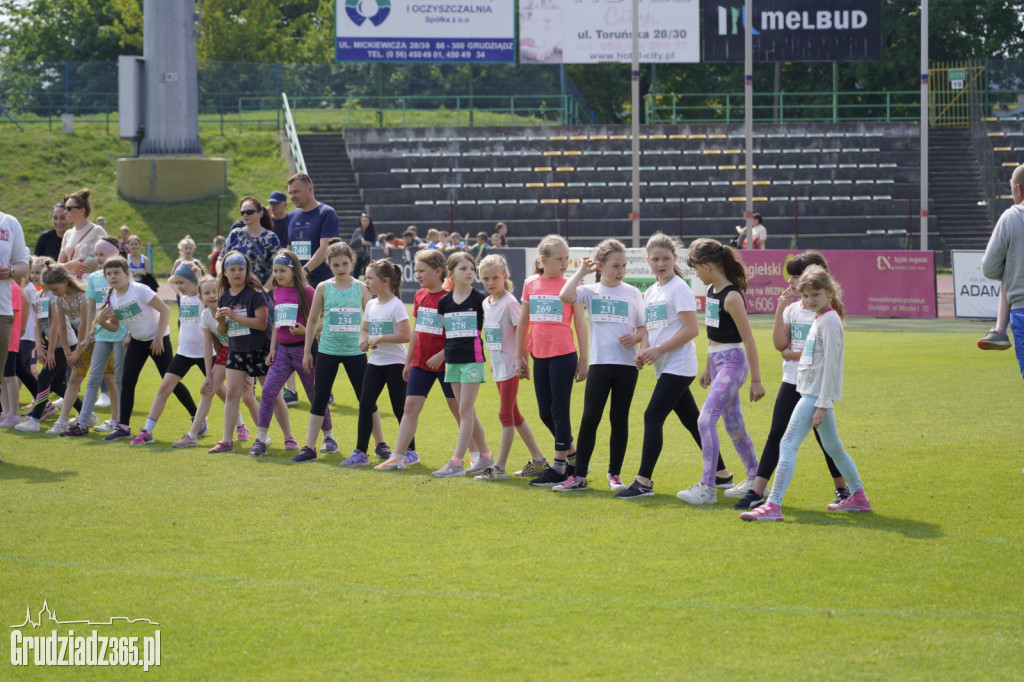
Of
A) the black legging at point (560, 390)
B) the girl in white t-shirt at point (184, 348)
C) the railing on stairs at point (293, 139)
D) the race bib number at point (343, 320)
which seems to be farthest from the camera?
the railing on stairs at point (293, 139)

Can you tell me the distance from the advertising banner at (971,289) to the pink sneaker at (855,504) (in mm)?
16677

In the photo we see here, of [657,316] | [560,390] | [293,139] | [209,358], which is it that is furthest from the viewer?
[293,139]

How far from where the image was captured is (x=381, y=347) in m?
10.1

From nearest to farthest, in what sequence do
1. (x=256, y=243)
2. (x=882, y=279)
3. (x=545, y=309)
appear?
1. (x=545, y=309)
2. (x=256, y=243)
3. (x=882, y=279)

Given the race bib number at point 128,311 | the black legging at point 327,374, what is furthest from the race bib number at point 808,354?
the race bib number at point 128,311

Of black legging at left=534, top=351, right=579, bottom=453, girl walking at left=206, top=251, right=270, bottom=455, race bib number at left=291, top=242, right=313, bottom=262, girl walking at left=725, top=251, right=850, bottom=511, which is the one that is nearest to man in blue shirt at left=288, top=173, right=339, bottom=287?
race bib number at left=291, top=242, right=313, bottom=262

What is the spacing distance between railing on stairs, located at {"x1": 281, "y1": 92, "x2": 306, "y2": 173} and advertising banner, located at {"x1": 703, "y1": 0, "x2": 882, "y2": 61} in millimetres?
15845

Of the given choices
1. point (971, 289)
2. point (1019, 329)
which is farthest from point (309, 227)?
point (971, 289)

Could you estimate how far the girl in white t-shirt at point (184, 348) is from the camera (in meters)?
11.1

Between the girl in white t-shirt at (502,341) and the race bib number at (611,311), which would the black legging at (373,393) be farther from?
the race bib number at (611,311)

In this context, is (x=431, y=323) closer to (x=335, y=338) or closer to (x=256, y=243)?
(x=335, y=338)

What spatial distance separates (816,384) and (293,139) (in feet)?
128

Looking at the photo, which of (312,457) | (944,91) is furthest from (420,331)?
(944,91)

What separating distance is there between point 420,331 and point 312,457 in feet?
5.00
